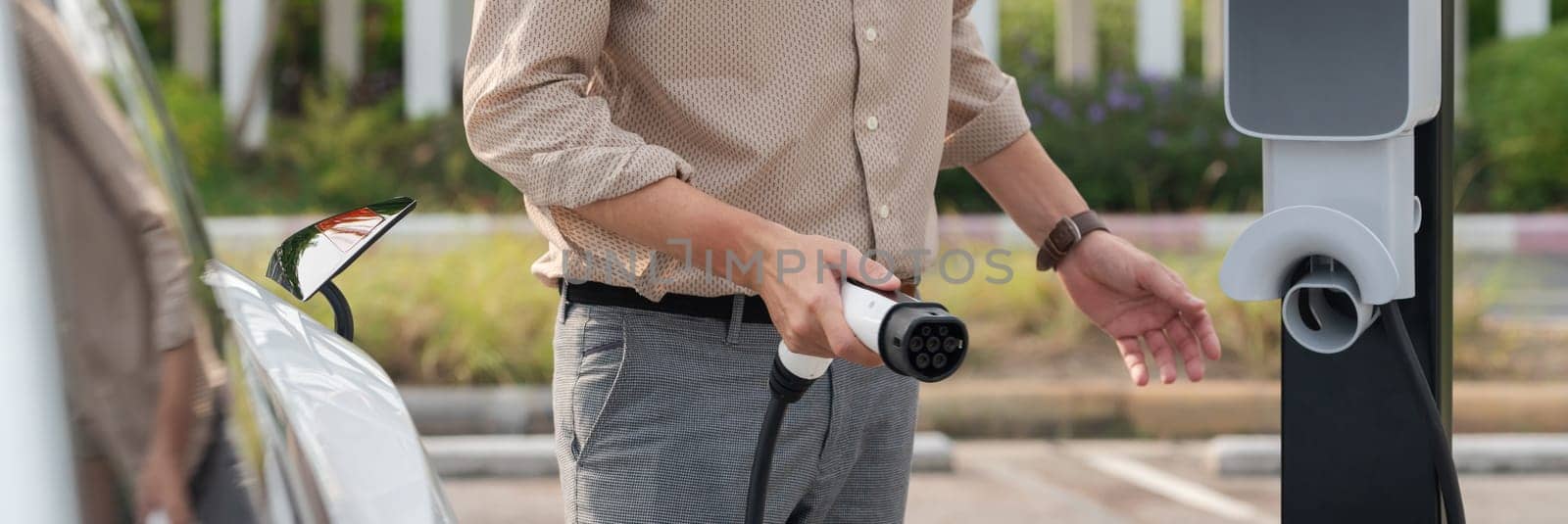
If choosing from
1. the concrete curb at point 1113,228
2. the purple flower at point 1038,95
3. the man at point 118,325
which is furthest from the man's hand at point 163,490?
the purple flower at point 1038,95

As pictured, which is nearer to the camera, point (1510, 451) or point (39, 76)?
point (39, 76)

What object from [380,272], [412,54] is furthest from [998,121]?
[412,54]

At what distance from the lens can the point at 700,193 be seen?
156 cm

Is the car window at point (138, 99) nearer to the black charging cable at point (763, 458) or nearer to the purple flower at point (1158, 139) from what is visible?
the black charging cable at point (763, 458)

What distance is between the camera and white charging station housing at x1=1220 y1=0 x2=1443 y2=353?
1.51 m

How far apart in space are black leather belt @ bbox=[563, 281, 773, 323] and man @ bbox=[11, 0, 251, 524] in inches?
29.1

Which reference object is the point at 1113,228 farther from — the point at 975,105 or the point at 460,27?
the point at 460,27

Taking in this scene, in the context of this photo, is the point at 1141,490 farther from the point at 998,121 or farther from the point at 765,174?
the point at 765,174

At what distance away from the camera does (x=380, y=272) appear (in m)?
6.50

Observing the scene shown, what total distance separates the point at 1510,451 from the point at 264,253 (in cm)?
461

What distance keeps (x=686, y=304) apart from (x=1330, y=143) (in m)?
0.64

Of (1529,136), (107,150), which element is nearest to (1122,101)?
(1529,136)

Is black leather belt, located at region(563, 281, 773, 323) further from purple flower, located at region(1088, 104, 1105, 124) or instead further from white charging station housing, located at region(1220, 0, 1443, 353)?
purple flower, located at region(1088, 104, 1105, 124)

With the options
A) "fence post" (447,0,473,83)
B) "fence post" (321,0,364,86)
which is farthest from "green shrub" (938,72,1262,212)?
"fence post" (321,0,364,86)
